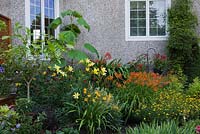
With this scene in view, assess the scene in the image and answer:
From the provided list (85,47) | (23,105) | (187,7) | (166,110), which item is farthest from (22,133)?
(187,7)

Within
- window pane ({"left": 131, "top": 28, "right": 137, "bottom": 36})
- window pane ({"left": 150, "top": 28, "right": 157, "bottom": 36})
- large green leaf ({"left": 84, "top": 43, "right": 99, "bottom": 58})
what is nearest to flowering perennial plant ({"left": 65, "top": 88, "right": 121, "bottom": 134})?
large green leaf ({"left": 84, "top": 43, "right": 99, "bottom": 58})

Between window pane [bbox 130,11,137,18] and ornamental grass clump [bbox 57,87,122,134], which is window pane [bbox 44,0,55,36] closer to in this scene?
window pane [bbox 130,11,137,18]

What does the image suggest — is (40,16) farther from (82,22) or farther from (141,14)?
(141,14)

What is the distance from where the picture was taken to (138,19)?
1191 cm

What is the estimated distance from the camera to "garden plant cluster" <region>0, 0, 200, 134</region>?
5.62 meters

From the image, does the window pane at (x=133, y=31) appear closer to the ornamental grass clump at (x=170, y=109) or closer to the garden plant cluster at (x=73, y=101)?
the garden plant cluster at (x=73, y=101)

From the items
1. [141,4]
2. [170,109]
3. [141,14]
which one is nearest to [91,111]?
[170,109]

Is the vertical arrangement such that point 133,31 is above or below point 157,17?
below

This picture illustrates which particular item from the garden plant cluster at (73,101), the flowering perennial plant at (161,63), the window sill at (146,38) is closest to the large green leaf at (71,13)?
the window sill at (146,38)

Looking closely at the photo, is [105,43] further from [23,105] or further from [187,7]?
[23,105]

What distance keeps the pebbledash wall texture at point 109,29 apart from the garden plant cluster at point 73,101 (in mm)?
3379

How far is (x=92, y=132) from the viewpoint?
6.04m

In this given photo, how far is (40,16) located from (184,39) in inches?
194

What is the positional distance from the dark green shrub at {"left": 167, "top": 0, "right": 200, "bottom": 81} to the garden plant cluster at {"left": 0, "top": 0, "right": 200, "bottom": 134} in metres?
2.77
